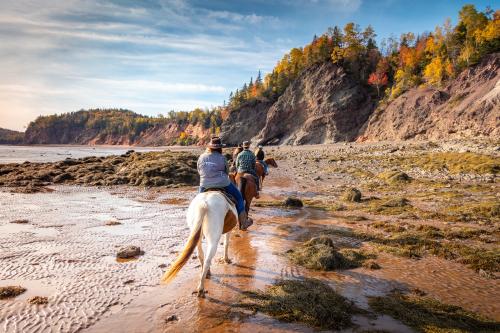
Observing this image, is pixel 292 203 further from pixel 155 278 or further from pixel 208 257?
pixel 208 257

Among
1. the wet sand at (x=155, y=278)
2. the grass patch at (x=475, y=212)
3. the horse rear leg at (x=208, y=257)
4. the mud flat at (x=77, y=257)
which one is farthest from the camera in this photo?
the grass patch at (x=475, y=212)

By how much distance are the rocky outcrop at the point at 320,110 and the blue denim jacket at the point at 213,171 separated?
65.3 m

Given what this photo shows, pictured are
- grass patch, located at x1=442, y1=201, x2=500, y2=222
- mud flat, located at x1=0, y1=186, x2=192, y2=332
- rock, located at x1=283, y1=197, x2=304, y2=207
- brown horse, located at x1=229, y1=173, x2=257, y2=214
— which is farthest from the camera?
rock, located at x1=283, y1=197, x2=304, y2=207

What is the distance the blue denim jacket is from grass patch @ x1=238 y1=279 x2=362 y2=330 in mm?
2451

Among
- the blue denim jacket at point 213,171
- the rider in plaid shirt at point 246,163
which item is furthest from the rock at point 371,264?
the rider in plaid shirt at point 246,163

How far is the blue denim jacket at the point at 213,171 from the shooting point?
701 centimetres

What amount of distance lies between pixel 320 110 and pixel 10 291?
76414mm

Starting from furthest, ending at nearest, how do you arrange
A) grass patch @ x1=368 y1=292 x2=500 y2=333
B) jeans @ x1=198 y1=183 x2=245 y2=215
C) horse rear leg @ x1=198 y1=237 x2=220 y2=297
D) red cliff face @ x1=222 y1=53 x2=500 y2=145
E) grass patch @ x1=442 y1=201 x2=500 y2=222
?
red cliff face @ x1=222 y1=53 x2=500 y2=145, grass patch @ x1=442 y1=201 x2=500 y2=222, jeans @ x1=198 y1=183 x2=245 y2=215, horse rear leg @ x1=198 y1=237 x2=220 y2=297, grass patch @ x1=368 y1=292 x2=500 y2=333

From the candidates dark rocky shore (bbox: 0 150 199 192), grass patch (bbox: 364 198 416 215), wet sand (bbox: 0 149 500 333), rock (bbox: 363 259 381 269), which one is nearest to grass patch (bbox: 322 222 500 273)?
wet sand (bbox: 0 149 500 333)

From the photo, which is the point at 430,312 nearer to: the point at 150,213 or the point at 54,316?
the point at 54,316

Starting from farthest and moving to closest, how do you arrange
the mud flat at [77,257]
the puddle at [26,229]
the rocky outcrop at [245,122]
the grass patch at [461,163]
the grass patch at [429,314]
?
the rocky outcrop at [245,122] → the grass patch at [461,163] → the puddle at [26,229] → the mud flat at [77,257] → the grass patch at [429,314]

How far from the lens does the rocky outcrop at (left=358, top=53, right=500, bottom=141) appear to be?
3931 centimetres

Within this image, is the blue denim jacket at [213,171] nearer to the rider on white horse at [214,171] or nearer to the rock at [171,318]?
the rider on white horse at [214,171]

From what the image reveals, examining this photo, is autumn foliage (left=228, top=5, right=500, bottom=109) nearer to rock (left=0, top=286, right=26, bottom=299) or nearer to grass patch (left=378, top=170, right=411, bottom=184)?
grass patch (left=378, top=170, right=411, bottom=184)
